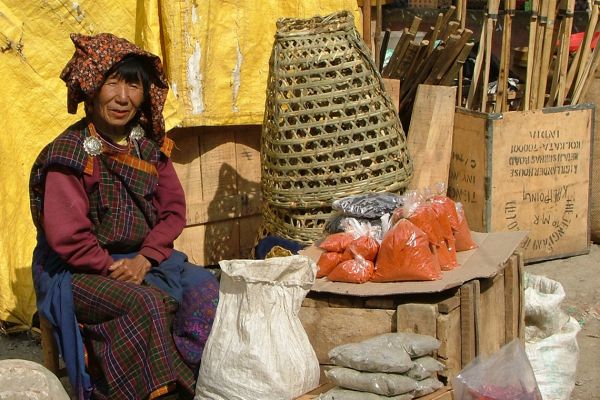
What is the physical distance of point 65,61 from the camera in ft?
15.2

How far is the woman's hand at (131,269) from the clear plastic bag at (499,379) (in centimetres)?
127

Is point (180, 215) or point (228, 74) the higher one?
point (228, 74)

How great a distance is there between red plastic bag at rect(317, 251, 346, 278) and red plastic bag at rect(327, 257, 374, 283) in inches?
1.6

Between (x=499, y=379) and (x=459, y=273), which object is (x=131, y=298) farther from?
(x=499, y=379)

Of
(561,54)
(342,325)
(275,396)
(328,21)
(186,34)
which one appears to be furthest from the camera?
(561,54)

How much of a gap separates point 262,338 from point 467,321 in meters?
0.83

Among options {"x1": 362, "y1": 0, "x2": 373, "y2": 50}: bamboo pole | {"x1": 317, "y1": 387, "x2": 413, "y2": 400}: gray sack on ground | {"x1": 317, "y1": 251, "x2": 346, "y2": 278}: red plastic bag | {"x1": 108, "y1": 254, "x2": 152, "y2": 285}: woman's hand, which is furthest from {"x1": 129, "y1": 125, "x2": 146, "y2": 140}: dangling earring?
{"x1": 362, "y1": 0, "x2": 373, "y2": 50}: bamboo pole

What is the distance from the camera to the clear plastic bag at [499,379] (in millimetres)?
3410

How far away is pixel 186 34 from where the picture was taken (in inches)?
189

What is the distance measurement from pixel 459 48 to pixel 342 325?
2223 mm

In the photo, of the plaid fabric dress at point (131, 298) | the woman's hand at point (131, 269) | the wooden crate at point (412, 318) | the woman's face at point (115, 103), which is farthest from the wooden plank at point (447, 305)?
the woman's face at point (115, 103)

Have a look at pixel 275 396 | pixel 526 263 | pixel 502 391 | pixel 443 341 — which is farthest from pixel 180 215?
pixel 526 263

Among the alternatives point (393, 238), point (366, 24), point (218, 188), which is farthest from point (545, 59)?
point (393, 238)

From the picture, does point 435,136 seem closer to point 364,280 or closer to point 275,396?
point 364,280
